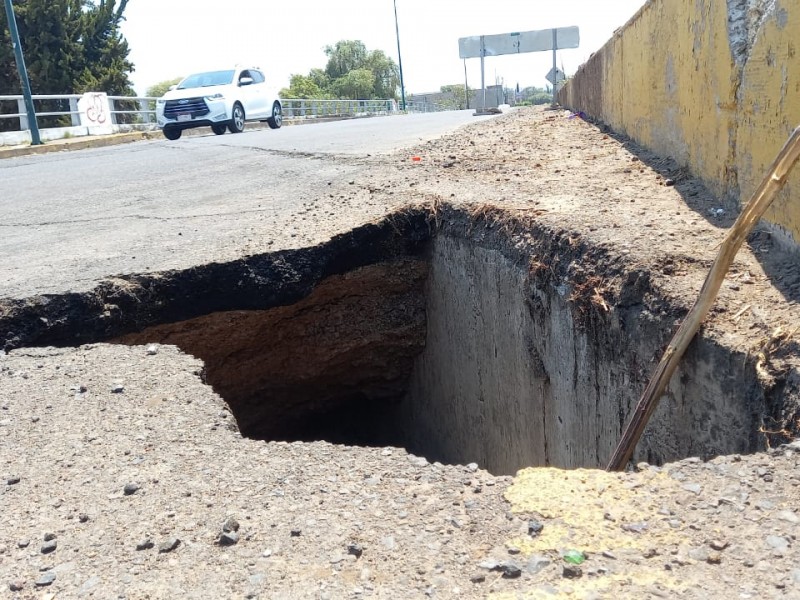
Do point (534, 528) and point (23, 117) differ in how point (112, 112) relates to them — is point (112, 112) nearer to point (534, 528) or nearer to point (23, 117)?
point (23, 117)

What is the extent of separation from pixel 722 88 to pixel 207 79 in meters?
16.4

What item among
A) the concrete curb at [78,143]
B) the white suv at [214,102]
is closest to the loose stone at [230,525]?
the white suv at [214,102]

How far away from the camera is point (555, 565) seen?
173 centimetres

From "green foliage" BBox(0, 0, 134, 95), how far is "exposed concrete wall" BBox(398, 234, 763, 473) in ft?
83.4

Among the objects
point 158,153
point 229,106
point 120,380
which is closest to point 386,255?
point 120,380

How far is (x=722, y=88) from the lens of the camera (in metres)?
3.95

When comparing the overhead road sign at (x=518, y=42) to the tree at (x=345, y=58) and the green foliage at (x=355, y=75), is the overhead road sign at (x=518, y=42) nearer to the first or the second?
the green foliage at (x=355, y=75)

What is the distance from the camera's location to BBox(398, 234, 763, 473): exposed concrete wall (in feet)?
8.59

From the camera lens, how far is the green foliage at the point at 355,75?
266 feet

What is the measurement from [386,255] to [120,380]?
2.56m

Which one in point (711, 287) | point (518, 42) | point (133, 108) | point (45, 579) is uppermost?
point (518, 42)

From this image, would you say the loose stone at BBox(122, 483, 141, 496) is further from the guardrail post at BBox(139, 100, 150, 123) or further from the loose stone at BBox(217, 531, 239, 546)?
the guardrail post at BBox(139, 100, 150, 123)

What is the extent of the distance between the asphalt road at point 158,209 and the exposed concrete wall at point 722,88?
8.32ft

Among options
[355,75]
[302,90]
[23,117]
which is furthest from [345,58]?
[23,117]
